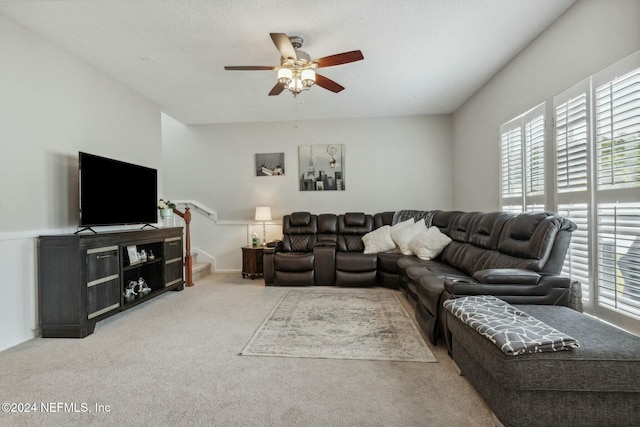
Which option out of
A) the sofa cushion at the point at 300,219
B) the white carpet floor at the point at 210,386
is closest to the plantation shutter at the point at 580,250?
the white carpet floor at the point at 210,386

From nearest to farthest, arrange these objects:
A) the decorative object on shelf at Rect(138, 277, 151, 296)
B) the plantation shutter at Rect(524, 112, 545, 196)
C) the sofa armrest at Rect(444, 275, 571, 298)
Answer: the sofa armrest at Rect(444, 275, 571, 298)
the plantation shutter at Rect(524, 112, 545, 196)
the decorative object on shelf at Rect(138, 277, 151, 296)

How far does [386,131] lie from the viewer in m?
5.65

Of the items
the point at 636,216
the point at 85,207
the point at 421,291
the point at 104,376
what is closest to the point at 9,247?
the point at 85,207

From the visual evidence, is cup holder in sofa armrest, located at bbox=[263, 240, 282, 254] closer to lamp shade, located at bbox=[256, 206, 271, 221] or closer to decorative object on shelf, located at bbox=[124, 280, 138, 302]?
lamp shade, located at bbox=[256, 206, 271, 221]

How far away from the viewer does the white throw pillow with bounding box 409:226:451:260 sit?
157 inches

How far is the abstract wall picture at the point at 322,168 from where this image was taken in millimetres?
5668

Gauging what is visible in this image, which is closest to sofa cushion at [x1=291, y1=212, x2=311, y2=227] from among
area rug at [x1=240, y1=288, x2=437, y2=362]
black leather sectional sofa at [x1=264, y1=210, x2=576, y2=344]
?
black leather sectional sofa at [x1=264, y1=210, x2=576, y2=344]

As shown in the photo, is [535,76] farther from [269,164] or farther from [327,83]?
[269,164]

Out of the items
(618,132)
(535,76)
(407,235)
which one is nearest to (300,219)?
(407,235)

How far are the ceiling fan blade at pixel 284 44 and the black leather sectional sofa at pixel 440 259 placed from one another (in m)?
2.32

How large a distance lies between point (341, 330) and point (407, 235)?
2.16m

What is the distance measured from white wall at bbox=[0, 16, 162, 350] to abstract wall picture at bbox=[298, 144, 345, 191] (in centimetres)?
315

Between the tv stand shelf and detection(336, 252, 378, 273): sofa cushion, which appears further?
detection(336, 252, 378, 273): sofa cushion

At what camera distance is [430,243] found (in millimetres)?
4055
